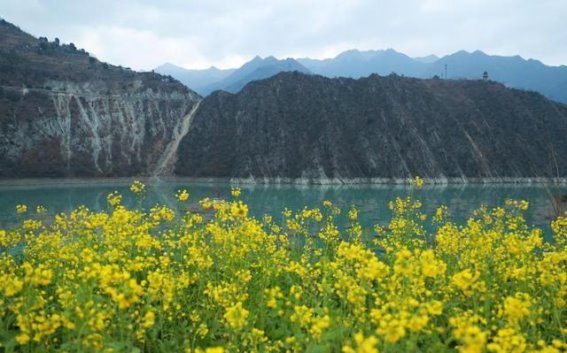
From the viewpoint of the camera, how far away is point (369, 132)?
125625 mm

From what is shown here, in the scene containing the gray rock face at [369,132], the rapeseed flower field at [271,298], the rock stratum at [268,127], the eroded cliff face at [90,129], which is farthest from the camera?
the gray rock face at [369,132]

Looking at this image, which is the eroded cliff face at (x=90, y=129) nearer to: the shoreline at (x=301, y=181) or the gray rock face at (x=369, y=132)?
the shoreline at (x=301, y=181)

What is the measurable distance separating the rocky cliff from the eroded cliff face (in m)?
0.23

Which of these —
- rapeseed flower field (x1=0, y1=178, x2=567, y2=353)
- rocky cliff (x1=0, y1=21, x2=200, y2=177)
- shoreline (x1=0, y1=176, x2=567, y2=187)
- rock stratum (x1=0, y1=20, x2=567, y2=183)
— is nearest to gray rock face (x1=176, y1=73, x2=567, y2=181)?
rock stratum (x1=0, y1=20, x2=567, y2=183)

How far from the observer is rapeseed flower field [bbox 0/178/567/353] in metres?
5.07

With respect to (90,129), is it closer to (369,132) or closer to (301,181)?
(301,181)

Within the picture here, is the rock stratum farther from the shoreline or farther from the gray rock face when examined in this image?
the shoreline

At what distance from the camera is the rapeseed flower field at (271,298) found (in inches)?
200

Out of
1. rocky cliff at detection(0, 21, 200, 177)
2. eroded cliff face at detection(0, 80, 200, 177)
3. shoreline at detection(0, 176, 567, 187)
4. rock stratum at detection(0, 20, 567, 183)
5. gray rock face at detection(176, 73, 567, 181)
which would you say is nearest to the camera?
shoreline at detection(0, 176, 567, 187)

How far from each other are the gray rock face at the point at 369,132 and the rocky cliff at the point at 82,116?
10131 millimetres

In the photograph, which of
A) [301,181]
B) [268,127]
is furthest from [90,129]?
[301,181]

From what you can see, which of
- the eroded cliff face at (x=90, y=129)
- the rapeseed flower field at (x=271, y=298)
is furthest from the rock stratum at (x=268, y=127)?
the rapeseed flower field at (x=271, y=298)

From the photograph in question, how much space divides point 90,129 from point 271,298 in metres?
129

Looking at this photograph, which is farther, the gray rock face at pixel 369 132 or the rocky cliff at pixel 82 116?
the gray rock face at pixel 369 132
